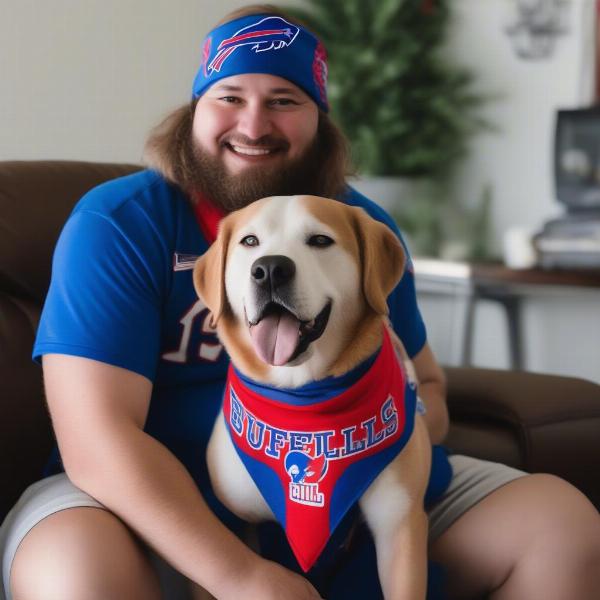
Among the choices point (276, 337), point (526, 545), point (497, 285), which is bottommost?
point (497, 285)

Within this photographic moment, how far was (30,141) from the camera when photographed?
1.98 m

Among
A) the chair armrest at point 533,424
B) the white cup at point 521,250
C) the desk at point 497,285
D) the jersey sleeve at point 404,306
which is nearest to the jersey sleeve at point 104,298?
the jersey sleeve at point 404,306

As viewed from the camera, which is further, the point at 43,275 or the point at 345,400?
the point at 43,275

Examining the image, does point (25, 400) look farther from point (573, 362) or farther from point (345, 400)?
point (573, 362)

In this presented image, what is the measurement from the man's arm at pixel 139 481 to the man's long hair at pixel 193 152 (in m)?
0.41

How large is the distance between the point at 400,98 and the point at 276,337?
241 cm

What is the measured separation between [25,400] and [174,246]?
0.41m

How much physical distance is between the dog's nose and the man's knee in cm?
41

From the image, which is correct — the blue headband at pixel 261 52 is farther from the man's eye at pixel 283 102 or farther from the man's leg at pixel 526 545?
the man's leg at pixel 526 545

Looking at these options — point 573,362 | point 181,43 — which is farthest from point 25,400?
point 573,362

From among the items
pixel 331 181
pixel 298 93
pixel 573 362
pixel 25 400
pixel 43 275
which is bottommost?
pixel 573 362

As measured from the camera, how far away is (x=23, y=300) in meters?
1.55

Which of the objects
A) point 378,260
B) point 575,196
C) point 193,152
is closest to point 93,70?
point 193,152

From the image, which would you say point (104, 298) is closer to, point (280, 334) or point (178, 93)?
point (280, 334)
